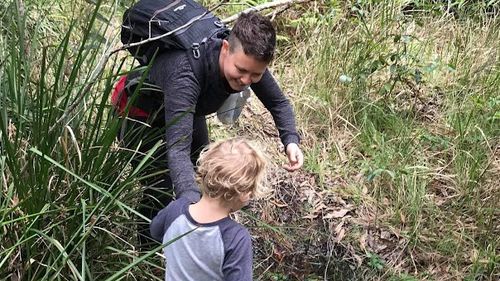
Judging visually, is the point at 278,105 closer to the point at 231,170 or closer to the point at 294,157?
the point at 294,157

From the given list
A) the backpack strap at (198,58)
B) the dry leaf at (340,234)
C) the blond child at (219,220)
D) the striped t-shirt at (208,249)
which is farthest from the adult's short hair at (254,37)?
the dry leaf at (340,234)

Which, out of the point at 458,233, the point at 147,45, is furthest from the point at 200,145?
the point at 458,233

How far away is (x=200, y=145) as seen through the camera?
346cm

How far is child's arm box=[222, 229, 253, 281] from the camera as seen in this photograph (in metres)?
2.32

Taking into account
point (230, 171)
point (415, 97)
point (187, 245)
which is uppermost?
point (230, 171)

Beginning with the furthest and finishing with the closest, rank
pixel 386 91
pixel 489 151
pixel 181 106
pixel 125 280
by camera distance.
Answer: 1. pixel 386 91
2. pixel 489 151
3. pixel 125 280
4. pixel 181 106

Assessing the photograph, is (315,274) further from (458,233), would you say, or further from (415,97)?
(415,97)

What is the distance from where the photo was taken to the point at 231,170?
2307 millimetres

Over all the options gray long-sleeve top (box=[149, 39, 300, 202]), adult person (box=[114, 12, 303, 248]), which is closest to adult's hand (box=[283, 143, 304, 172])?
adult person (box=[114, 12, 303, 248])

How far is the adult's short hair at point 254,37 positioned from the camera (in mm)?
2641

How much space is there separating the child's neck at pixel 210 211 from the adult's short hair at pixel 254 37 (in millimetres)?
633

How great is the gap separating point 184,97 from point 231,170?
48 cm

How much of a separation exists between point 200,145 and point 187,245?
116cm

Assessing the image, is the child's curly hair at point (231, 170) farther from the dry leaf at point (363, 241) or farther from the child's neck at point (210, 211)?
the dry leaf at point (363, 241)
